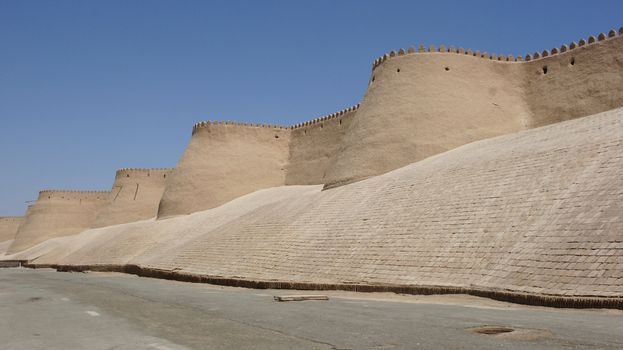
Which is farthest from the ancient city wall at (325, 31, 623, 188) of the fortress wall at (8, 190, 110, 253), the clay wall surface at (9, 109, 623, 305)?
the fortress wall at (8, 190, 110, 253)

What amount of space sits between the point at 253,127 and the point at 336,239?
74.5 feet

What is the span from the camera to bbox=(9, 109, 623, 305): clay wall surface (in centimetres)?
1142

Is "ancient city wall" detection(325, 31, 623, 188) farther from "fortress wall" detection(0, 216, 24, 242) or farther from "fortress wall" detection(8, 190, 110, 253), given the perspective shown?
"fortress wall" detection(0, 216, 24, 242)

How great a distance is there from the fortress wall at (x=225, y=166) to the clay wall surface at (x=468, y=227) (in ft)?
41.3

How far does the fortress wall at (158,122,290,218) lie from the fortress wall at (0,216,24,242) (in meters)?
46.5

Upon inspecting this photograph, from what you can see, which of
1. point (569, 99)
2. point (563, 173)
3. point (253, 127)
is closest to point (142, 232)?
point (253, 127)

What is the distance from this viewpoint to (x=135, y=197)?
2094 inches

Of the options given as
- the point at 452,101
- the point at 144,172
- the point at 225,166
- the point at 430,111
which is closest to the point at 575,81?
the point at 452,101

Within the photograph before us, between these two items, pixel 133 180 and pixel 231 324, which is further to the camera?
pixel 133 180

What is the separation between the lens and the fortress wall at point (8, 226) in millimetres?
77500

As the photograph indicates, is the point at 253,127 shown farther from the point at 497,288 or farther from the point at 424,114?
the point at 497,288

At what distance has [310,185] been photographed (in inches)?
1421

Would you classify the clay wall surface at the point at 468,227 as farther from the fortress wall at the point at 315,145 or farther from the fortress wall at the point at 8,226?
the fortress wall at the point at 8,226

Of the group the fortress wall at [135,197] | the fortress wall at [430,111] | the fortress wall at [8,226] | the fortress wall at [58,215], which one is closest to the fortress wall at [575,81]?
the fortress wall at [430,111]
